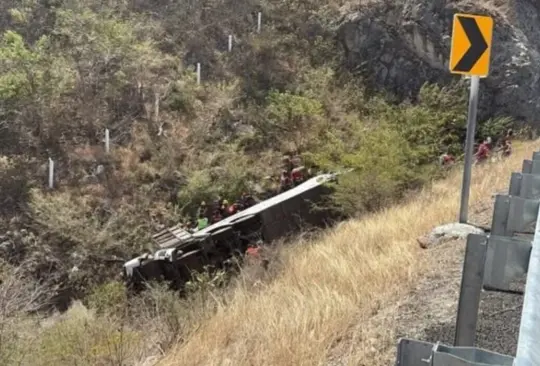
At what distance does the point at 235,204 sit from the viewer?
12828 mm

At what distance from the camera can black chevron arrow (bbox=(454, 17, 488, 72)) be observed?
5.59 metres

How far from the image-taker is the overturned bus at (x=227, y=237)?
381 inches

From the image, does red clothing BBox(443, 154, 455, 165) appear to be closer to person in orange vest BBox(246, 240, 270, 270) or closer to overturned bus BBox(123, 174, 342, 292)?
overturned bus BBox(123, 174, 342, 292)

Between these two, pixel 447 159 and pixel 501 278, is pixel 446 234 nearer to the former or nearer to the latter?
pixel 501 278

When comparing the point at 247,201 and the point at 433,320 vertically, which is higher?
the point at 433,320

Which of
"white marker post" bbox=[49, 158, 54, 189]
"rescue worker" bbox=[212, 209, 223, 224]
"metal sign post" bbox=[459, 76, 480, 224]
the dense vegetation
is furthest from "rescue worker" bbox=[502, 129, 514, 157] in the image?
"white marker post" bbox=[49, 158, 54, 189]

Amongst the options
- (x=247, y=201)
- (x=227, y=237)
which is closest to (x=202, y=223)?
(x=247, y=201)

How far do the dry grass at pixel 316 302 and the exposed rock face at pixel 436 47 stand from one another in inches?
434

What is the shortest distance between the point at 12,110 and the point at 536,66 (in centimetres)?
1443

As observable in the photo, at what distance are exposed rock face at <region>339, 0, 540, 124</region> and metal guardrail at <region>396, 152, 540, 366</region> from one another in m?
13.5

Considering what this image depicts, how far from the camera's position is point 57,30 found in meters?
17.0

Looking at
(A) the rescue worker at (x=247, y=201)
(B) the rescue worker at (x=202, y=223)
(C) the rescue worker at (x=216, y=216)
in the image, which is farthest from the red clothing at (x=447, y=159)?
(B) the rescue worker at (x=202, y=223)

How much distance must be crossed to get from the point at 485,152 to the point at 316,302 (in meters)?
8.81

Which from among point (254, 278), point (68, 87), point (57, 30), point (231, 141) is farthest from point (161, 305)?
point (57, 30)
